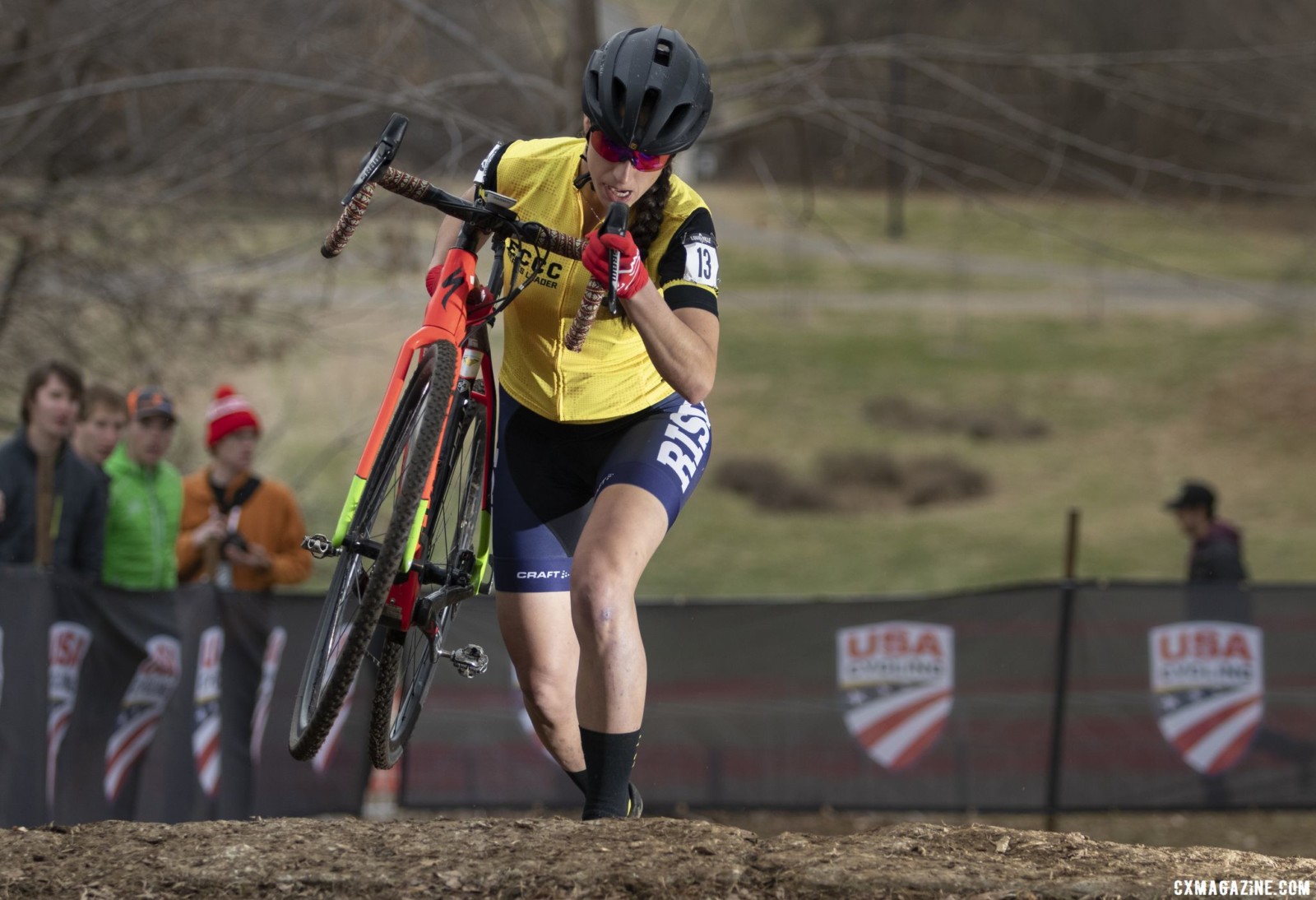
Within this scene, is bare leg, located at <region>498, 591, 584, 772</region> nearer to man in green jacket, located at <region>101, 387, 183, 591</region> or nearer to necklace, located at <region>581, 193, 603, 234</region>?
necklace, located at <region>581, 193, 603, 234</region>

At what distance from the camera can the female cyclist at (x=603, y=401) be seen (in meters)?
4.31

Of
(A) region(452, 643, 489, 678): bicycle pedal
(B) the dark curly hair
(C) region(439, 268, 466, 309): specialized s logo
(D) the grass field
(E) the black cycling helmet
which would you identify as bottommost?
(A) region(452, 643, 489, 678): bicycle pedal

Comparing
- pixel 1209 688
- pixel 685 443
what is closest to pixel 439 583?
pixel 685 443

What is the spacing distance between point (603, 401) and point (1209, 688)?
5842 millimetres

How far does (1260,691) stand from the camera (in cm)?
912

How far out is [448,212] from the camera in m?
4.45

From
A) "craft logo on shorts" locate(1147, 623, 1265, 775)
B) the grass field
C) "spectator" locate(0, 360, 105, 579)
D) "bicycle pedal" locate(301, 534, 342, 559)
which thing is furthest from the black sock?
the grass field

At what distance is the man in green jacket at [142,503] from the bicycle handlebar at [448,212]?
4.12 metres

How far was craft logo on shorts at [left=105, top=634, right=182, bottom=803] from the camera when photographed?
765 cm

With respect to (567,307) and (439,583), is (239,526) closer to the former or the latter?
(439,583)

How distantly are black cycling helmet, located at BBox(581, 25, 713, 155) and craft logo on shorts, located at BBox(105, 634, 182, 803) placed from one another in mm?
4680

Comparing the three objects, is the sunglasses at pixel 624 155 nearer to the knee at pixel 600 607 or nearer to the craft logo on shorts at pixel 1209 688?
the knee at pixel 600 607

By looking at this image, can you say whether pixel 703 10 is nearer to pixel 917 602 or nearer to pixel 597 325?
pixel 917 602

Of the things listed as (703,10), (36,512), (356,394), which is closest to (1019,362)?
(356,394)
